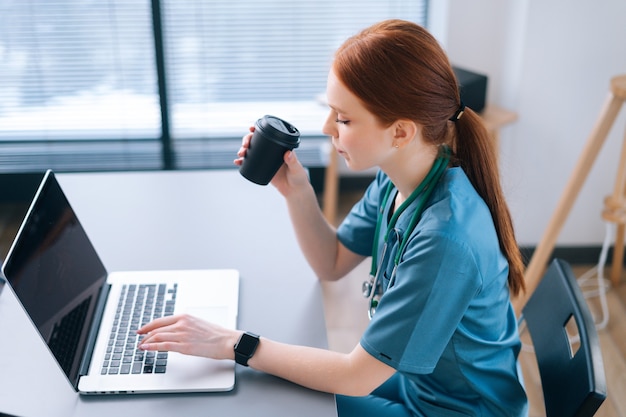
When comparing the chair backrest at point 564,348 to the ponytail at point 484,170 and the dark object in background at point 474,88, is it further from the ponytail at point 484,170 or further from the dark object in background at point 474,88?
the dark object in background at point 474,88

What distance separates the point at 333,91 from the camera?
1.22 meters

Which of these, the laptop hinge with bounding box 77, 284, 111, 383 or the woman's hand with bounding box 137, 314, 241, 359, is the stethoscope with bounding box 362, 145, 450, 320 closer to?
the woman's hand with bounding box 137, 314, 241, 359

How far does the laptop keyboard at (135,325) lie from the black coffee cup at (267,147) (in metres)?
0.26

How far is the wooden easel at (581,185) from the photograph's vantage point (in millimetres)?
1994

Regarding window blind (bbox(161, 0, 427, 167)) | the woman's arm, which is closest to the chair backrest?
the woman's arm

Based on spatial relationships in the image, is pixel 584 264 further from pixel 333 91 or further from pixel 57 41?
pixel 57 41

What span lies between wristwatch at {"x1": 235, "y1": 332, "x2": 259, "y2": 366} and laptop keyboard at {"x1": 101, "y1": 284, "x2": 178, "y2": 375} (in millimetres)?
121

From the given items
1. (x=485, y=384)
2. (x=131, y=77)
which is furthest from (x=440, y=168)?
(x=131, y=77)

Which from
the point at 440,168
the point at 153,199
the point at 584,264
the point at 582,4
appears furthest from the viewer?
the point at 584,264

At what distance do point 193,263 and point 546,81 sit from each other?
1589 mm

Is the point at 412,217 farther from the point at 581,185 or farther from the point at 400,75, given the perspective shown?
the point at 581,185

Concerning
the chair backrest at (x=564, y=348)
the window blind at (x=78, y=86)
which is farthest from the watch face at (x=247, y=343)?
the window blind at (x=78, y=86)

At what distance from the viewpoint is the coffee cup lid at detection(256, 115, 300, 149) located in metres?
1.34

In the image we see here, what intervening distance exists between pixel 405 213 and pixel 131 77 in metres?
1.98
